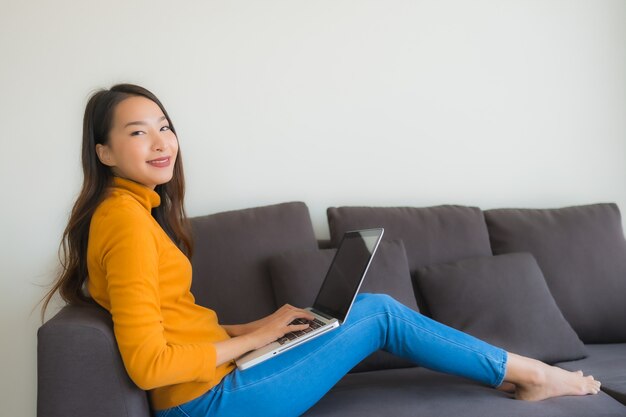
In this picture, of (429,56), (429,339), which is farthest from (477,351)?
(429,56)

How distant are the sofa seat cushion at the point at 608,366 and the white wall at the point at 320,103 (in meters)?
0.75

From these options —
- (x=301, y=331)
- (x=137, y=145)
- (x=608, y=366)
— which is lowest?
(x=608, y=366)

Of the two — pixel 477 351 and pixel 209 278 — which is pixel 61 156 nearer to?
pixel 209 278

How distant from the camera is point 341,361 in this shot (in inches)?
60.4

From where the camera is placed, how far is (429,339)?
5.08ft

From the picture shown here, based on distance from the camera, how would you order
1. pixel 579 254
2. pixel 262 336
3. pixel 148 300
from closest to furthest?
pixel 148 300, pixel 262 336, pixel 579 254

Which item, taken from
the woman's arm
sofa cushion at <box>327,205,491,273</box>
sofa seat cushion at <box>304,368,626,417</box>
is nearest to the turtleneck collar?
the woman's arm

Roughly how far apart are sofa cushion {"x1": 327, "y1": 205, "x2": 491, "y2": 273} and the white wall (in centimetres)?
26

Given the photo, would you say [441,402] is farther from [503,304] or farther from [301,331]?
[503,304]

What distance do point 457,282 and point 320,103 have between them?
901mm

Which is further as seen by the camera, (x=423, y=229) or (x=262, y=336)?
(x=423, y=229)

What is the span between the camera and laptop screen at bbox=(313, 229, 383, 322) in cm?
154

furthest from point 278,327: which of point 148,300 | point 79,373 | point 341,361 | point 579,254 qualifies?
point 579,254

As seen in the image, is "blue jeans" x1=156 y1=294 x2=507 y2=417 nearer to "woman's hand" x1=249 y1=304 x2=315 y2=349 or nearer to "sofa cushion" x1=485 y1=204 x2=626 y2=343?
"woman's hand" x1=249 y1=304 x2=315 y2=349
